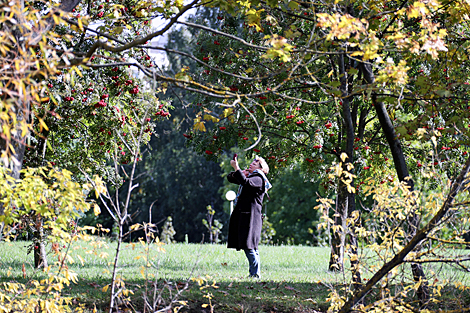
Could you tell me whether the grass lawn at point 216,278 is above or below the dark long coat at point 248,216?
below

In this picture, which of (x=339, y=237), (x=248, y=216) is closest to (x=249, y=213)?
(x=248, y=216)

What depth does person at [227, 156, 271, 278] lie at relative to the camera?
6.17 m

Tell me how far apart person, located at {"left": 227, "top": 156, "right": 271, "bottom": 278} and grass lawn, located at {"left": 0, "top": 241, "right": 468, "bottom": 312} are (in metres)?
0.47

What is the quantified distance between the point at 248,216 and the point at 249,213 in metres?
0.04

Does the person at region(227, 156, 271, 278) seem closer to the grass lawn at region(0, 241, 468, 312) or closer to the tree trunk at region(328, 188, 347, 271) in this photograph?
the grass lawn at region(0, 241, 468, 312)

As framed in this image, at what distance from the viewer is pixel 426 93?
4305 mm

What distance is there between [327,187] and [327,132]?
105cm

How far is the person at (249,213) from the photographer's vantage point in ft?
20.2

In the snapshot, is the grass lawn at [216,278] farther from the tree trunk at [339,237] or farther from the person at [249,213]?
the person at [249,213]

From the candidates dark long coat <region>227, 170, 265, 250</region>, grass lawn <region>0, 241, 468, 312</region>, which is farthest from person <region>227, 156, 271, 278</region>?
grass lawn <region>0, 241, 468, 312</region>

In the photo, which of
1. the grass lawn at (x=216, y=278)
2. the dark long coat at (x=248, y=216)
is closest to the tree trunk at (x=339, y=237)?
the grass lawn at (x=216, y=278)

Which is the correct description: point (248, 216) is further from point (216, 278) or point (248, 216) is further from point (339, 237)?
point (339, 237)

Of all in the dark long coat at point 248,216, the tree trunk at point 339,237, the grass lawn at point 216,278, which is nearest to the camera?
the tree trunk at point 339,237

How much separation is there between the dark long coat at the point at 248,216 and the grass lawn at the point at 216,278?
1.67 feet
